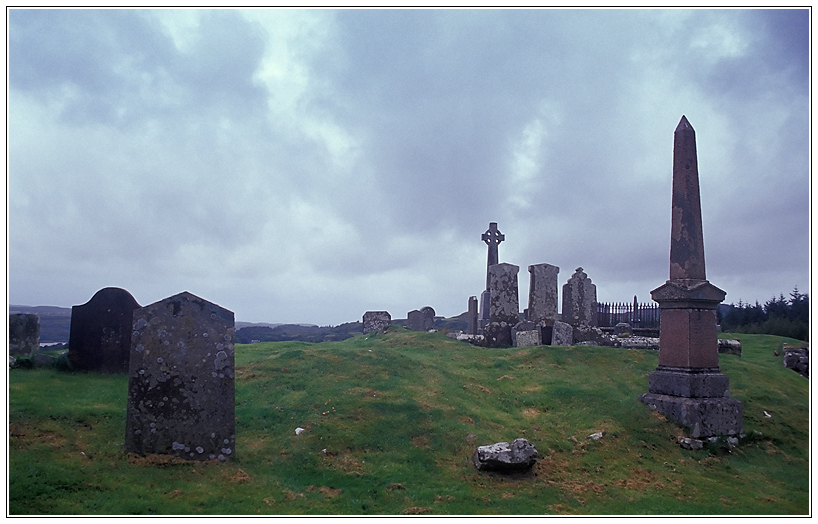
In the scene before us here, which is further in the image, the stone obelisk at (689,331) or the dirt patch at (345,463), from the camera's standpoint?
the stone obelisk at (689,331)

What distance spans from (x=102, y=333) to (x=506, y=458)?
10.4 metres

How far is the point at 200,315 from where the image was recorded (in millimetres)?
8977

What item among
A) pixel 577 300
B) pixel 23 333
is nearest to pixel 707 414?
pixel 577 300

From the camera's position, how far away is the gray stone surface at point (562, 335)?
23125mm

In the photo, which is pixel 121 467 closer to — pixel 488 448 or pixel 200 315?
pixel 200 315

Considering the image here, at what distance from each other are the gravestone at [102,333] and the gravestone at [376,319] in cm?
2252

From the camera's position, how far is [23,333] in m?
15.5

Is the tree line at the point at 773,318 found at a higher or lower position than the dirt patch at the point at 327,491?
higher

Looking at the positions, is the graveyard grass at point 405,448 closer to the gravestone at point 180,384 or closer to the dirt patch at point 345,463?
the dirt patch at point 345,463

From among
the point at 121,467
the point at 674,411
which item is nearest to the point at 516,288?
the point at 674,411

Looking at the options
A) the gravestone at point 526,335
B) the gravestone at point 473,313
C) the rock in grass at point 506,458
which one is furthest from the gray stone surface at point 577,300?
the rock in grass at point 506,458

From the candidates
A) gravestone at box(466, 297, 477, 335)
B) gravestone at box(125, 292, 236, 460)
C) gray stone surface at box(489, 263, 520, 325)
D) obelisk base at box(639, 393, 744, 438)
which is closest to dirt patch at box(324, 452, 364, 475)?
gravestone at box(125, 292, 236, 460)

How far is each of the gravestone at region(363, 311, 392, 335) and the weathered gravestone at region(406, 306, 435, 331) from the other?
158 cm

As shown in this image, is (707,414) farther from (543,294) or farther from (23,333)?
(23,333)
